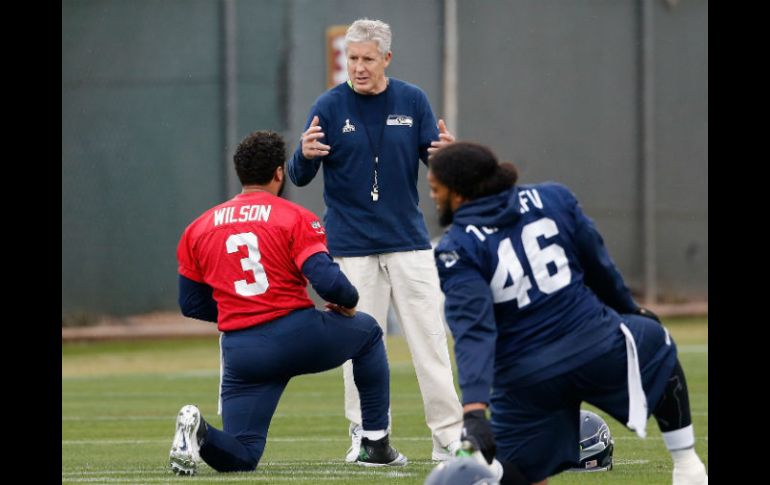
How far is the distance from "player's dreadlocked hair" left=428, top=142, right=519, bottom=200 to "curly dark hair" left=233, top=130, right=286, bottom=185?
192 cm

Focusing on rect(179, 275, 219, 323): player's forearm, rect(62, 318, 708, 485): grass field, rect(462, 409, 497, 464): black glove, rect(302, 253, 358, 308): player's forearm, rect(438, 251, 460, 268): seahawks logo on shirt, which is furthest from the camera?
rect(179, 275, 219, 323): player's forearm

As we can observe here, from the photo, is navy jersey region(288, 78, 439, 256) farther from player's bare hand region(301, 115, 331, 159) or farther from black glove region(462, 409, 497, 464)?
black glove region(462, 409, 497, 464)

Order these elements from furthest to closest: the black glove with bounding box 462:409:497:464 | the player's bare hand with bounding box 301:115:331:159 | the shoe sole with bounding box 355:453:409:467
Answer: the player's bare hand with bounding box 301:115:331:159 → the shoe sole with bounding box 355:453:409:467 → the black glove with bounding box 462:409:497:464

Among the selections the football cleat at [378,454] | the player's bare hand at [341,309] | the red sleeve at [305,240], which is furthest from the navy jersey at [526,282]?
the football cleat at [378,454]

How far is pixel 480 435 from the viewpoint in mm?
5336

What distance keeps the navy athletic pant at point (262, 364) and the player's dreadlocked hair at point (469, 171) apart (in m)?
1.88

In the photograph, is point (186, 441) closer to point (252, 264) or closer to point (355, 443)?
point (252, 264)

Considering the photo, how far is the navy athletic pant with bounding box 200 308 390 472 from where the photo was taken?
7375 millimetres

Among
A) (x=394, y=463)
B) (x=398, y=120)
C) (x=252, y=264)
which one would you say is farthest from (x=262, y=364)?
(x=398, y=120)

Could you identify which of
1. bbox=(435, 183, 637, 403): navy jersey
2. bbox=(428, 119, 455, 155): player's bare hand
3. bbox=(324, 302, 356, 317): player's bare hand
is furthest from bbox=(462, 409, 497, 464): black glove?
bbox=(428, 119, 455, 155): player's bare hand

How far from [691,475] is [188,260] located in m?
2.78

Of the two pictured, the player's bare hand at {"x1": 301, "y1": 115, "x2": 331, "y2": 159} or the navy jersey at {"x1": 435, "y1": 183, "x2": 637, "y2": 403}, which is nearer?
the navy jersey at {"x1": 435, "y1": 183, "x2": 637, "y2": 403}

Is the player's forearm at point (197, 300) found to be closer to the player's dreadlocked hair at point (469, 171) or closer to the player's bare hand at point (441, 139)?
the player's bare hand at point (441, 139)

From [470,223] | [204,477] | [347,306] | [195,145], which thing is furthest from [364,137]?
[195,145]
